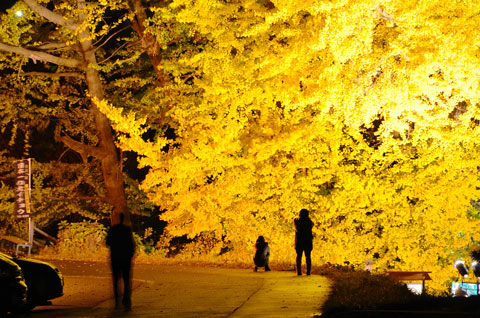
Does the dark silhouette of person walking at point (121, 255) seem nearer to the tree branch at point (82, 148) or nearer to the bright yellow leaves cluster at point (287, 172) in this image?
the bright yellow leaves cluster at point (287, 172)

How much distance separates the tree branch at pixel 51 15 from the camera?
87.9 feet

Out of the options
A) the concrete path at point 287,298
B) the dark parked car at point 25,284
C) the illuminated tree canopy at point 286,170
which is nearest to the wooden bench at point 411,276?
the concrete path at point 287,298

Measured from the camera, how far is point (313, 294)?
13359 mm

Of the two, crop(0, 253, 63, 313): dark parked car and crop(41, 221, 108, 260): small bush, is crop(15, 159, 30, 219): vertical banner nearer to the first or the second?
crop(41, 221, 108, 260): small bush

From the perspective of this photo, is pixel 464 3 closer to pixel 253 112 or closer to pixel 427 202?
pixel 427 202

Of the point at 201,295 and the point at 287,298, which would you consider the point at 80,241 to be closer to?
the point at 201,295

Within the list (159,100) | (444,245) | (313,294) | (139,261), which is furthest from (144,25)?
(313,294)

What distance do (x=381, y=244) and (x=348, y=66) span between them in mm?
7044

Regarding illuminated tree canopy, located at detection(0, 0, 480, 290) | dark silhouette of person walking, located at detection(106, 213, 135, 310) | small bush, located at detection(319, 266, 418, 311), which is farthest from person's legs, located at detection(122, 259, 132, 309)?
illuminated tree canopy, located at detection(0, 0, 480, 290)

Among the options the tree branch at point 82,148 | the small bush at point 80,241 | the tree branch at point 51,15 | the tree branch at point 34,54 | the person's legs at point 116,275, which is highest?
the tree branch at point 51,15

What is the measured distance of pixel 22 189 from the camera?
86.7ft

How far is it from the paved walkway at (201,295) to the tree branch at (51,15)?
37.3 feet

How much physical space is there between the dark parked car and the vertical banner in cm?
1339

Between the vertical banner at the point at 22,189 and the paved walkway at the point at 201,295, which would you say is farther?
the vertical banner at the point at 22,189
